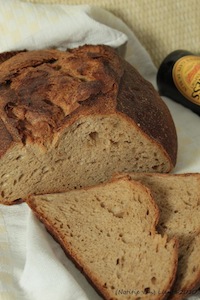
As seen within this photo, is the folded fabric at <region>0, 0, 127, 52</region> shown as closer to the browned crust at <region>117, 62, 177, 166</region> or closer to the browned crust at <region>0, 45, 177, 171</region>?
the browned crust at <region>0, 45, 177, 171</region>

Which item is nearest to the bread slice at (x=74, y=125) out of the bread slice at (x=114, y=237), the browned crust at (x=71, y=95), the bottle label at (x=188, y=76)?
the browned crust at (x=71, y=95)

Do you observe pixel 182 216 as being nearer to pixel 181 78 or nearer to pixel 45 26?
pixel 181 78

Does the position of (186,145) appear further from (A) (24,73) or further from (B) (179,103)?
(A) (24,73)

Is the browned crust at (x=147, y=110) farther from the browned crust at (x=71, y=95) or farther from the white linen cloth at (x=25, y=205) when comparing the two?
the white linen cloth at (x=25, y=205)

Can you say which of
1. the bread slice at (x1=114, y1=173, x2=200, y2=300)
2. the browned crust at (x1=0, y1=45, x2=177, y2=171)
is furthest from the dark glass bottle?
the bread slice at (x1=114, y1=173, x2=200, y2=300)

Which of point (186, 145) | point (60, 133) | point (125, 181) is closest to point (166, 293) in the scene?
point (125, 181)

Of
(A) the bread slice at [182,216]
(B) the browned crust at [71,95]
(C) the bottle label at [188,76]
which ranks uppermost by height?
(B) the browned crust at [71,95]

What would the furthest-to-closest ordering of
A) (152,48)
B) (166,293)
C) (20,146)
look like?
1. (152,48)
2. (20,146)
3. (166,293)
